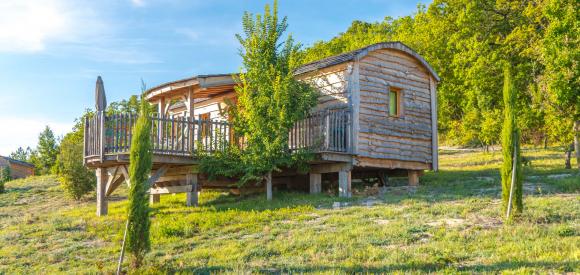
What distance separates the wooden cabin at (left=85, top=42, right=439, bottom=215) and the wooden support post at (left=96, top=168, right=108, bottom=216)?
0.09 ft

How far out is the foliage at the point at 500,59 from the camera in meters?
20.2

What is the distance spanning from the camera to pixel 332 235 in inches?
447

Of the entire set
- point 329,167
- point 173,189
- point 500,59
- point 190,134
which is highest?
point 500,59

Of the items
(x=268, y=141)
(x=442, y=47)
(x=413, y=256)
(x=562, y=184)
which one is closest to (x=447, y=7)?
(x=442, y=47)

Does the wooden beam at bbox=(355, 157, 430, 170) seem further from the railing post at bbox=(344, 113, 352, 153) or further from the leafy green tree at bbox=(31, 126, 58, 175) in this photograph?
the leafy green tree at bbox=(31, 126, 58, 175)

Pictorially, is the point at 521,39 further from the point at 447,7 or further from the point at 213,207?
the point at 213,207

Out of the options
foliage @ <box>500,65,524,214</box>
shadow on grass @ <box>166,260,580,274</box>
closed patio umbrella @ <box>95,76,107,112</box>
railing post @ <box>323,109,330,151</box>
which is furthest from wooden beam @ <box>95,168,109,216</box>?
foliage @ <box>500,65,524,214</box>

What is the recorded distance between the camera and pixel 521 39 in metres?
24.7

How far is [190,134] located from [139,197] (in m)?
6.74

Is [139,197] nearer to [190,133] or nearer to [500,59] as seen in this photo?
[190,133]

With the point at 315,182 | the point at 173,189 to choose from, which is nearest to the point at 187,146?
the point at 173,189

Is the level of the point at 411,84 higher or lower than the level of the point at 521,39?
lower

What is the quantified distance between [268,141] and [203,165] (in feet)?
6.51

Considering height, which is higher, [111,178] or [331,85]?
[331,85]
